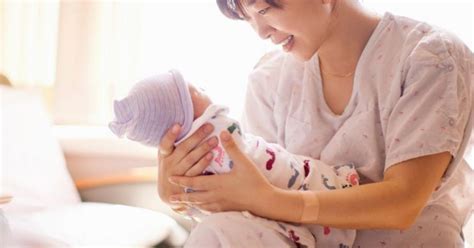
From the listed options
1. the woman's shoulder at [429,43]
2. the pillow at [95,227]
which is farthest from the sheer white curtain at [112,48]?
the woman's shoulder at [429,43]

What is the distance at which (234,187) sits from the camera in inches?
47.3

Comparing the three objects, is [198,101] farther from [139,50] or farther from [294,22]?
[139,50]

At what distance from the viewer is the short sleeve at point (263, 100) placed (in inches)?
58.8

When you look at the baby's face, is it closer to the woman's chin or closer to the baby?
the baby

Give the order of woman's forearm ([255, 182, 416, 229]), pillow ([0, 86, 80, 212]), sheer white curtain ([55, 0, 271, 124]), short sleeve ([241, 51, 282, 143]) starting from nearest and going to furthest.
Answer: woman's forearm ([255, 182, 416, 229]) < short sleeve ([241, 51, 282, 143]) < pillow ([0, 86, 80, 212]) < sheer white curtain ([55, 0, 271, 124])

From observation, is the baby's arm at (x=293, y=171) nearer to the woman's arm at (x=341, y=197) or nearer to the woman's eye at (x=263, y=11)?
the woman's arm at (x=341, y=197)

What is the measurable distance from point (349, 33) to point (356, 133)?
8.5 inches

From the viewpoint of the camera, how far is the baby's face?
4.09 feet

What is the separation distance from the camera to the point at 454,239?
132 cm

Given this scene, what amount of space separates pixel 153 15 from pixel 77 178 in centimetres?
70

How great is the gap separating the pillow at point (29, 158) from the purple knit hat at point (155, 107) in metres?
1.03

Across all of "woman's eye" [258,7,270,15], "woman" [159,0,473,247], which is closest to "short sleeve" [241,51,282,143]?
"woman" [159,0,473,247]

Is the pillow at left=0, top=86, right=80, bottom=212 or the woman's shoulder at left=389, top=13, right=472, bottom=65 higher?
the woman's shoulder at left=389, top=13, right=472, bottom=65

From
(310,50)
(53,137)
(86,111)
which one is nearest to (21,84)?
(86,111)
